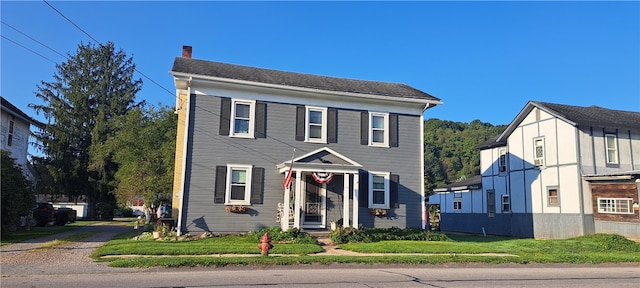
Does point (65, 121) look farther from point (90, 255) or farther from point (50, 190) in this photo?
point (90, 255)

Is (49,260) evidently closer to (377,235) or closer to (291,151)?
(291,151)

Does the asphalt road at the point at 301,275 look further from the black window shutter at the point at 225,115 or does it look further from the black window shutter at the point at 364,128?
the black window shutter at the point at 364,128

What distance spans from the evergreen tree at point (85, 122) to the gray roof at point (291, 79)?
78.2 ft

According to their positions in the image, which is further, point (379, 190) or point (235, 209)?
point (379, 190)

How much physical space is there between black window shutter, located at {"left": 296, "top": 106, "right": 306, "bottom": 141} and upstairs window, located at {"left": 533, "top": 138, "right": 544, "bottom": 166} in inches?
566

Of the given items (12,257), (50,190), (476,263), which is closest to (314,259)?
(476,263)

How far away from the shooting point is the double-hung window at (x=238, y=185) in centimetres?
1770

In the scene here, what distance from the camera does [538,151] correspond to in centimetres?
2538

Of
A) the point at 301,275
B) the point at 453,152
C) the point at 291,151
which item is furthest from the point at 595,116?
the point at 453,152

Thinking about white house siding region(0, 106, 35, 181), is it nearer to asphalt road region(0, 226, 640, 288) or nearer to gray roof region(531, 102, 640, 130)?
asphalt road region(0, 226, 640, 288)

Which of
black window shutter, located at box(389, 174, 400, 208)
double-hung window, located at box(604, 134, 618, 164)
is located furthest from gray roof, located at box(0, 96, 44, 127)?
double-hung window, located at box(604, 134, 618, 164)

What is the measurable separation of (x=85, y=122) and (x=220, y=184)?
31628mm

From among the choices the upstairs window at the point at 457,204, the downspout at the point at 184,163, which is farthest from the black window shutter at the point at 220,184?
the upstairs window at the point at 457,204

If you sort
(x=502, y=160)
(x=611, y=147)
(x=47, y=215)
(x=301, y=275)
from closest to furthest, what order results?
(x=301, y=275)
(x=611, y=147)
(x=47, y=215)
(x=502, y=160)
